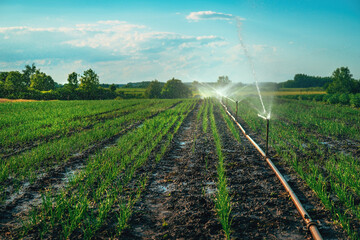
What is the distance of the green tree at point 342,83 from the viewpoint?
209 ft

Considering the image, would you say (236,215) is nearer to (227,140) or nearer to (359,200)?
(359,200)

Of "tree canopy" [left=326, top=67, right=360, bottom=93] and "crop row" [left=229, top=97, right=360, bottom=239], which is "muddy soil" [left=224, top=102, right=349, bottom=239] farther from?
"tree canopy" [left=326, top=67, right=360, bottom=93]

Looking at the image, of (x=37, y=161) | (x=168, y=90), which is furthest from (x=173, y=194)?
(x=168, y=90)

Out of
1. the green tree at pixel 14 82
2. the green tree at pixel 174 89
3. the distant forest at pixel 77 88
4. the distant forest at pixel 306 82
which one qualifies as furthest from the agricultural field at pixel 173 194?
the distant forest at pixel 306 82

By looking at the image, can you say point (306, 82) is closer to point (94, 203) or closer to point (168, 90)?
point (168, 90)

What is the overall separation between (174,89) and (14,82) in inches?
1918

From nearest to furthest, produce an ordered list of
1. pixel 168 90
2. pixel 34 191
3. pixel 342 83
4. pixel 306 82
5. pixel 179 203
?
pixel 179 203, pixel 34 191, pixel 342 83, pixel 168 90, pixel 306 82

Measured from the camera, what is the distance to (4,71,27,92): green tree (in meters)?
60.1

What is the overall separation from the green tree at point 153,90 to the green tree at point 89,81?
17144 mm

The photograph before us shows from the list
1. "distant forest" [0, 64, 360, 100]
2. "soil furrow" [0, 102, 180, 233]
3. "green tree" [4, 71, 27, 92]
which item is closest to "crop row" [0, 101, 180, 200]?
"soil furrow" [0, 102, 180, 233]

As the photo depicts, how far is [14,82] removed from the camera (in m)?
62.0

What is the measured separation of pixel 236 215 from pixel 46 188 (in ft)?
12.4

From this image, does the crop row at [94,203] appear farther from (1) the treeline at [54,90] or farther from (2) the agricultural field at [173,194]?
(1) the treeline at [54,90]

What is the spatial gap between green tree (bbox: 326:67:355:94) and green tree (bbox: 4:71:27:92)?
3187 inches
